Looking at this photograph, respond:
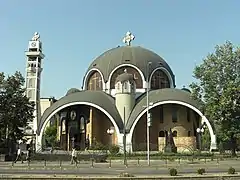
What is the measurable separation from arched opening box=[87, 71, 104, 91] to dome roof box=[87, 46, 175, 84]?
4.10 ft

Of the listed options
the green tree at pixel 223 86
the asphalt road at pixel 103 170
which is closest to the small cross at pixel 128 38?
the green tree at pixel 223 86

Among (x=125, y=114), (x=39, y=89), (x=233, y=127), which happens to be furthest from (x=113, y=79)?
(x=233, y=127)

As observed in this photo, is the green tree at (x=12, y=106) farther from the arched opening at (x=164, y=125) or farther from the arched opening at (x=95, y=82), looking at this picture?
the arched opening at (x=95, y=82)

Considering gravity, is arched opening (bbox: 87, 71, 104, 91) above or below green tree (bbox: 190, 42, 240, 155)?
above

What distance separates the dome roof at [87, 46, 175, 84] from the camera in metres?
67.4

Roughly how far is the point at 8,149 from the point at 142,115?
21.1 metres

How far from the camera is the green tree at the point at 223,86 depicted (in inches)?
1619

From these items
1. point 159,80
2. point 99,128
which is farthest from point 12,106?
point 159,80

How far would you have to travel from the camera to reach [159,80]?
227ft

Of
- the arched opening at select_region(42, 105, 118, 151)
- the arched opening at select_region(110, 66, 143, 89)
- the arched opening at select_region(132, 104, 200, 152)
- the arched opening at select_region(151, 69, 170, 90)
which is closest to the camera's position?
the arched opening at select_region(132, 104, 200, 152)

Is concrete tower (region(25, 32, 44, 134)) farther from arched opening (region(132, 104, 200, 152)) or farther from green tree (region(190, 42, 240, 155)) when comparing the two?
green tree (region(190, 42, 240, 155))

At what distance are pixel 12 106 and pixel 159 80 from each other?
32425 millimetres

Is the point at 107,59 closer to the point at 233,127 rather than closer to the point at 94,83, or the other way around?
the point at 94,83

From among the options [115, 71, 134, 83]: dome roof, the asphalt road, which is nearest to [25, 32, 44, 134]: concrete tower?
[115, 71, 134, 83]: dome roof
